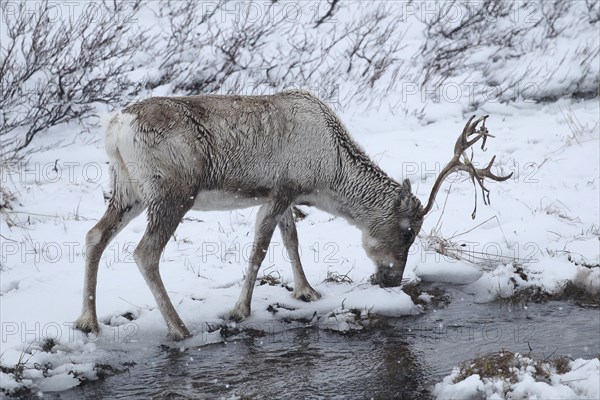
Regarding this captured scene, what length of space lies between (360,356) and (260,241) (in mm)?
1364

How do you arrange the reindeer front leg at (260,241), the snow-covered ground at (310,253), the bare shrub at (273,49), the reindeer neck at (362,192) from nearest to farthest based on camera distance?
the snow-covered ground at (310,253) < the reindeer front leg at (260,241) < the reindeer neck at (362,192) < the bare shrub at (273,49)

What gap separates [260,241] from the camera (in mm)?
6496

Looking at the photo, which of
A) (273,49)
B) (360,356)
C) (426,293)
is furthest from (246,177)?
(273,49)

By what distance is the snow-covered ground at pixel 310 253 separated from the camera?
18.4 feet

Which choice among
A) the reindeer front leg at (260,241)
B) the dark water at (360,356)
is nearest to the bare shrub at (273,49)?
the reindeer front leg at (260,241)

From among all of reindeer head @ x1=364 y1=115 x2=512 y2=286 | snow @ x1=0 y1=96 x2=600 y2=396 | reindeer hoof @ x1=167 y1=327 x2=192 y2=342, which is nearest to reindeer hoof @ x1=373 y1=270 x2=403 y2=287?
reindeer head @ x1=364 y1=115 x2=512 y2=286

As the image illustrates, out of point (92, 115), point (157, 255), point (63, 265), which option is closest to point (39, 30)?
point (92, 115)

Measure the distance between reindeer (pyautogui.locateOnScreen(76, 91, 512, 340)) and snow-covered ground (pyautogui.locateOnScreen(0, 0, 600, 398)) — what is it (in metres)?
0.31

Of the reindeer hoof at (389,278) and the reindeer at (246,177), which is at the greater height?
the reindeer at (246,177)

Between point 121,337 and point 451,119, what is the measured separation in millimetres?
6722

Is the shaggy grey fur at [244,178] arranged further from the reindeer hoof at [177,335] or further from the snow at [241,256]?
the snow at [241,256]

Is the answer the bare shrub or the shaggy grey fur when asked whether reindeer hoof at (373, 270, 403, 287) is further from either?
the bare shrub

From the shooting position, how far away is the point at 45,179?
28.4ft

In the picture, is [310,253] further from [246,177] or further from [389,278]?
[246,177]
